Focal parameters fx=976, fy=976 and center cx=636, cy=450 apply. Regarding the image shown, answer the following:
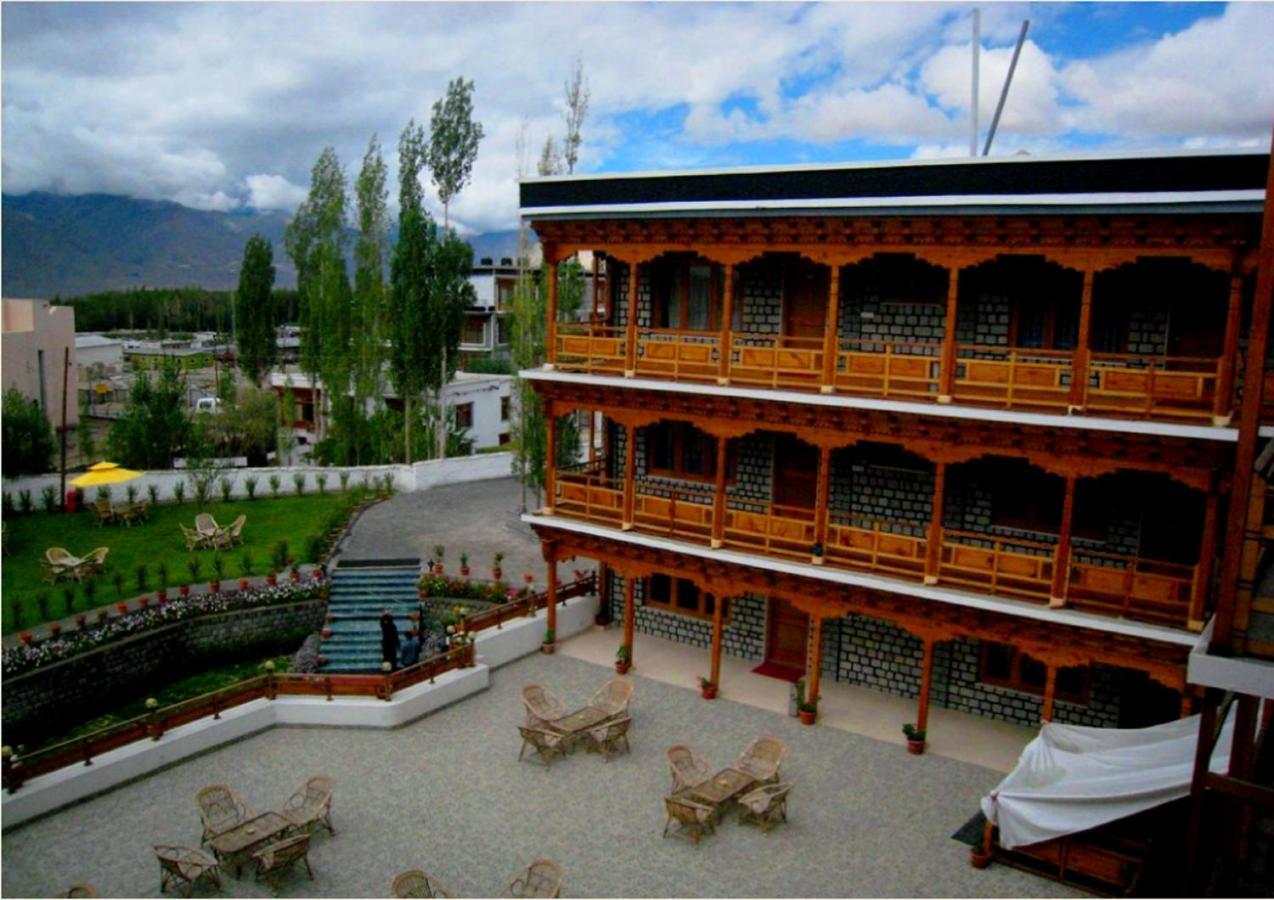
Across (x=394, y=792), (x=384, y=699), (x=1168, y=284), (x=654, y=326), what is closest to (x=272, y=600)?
(x=384, y=699)

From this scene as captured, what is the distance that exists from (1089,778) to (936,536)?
187 inches

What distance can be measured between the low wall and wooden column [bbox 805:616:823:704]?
20905 mm

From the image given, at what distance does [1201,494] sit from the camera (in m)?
15.8

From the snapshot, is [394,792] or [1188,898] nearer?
[1188,898]

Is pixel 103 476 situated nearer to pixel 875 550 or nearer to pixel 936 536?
pixel 875 550

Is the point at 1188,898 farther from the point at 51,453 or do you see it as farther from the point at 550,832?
the point at 51,453

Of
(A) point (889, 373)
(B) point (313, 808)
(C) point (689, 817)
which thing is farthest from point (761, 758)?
(B) point (313, 808)

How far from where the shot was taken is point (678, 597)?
2220 centimetres

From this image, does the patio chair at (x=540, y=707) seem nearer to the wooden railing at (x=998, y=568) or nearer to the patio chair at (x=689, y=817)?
the patio chair at (x=689, y=817)

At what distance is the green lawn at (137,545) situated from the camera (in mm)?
22728

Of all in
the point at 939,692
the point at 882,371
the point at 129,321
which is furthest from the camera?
the point at 129,321

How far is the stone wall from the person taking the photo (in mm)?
18969

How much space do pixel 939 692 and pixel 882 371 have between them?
662cm

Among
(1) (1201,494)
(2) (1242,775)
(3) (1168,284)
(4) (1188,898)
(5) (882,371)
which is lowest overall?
(4) (1188,898)
